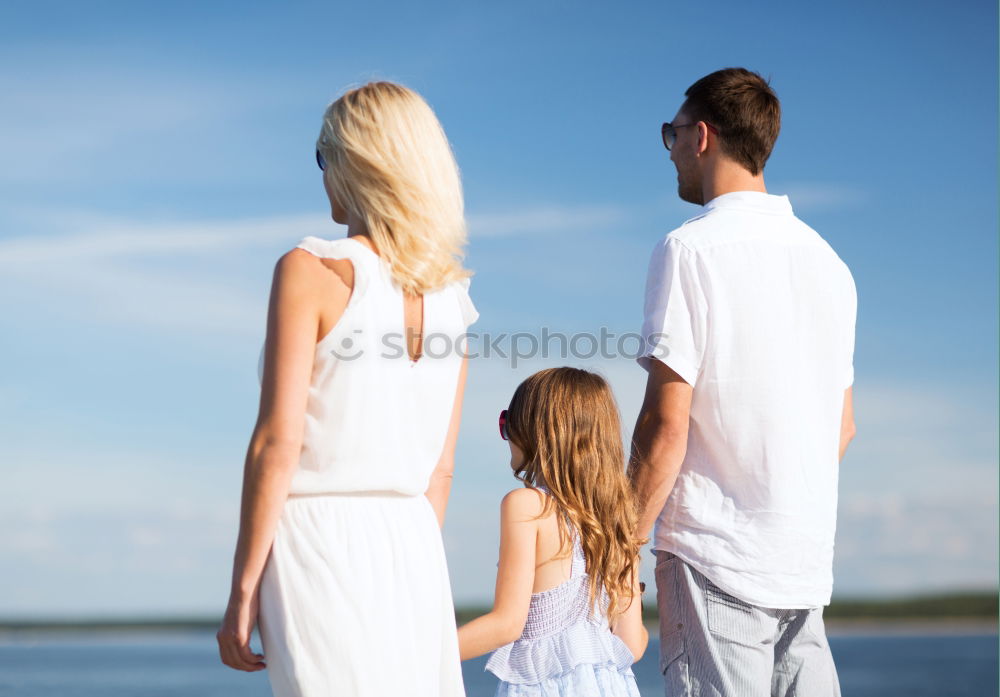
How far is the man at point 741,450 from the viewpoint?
8.46 feet

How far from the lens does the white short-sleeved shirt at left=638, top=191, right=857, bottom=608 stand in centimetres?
260

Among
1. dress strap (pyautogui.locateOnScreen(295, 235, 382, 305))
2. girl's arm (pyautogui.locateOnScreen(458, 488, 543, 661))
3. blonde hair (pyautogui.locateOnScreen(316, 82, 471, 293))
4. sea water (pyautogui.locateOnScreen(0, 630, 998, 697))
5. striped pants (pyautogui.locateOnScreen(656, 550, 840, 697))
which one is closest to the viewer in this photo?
dress strap (pyautogui.locateOnScreen(295, 235, 382, 305))

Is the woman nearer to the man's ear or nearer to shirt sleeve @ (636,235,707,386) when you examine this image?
shirt sleeve @ (636,235,707,386)

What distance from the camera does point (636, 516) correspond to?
9.07 feet

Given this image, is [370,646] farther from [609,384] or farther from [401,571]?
[609,384]

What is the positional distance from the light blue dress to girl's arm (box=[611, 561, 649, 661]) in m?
0.11

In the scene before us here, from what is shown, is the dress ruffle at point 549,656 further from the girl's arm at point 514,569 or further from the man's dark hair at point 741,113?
the man's dark hair at point 741,113

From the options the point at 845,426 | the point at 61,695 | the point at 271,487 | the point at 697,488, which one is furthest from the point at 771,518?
the point at 61,695

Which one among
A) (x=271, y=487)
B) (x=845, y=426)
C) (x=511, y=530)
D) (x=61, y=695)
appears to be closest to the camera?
(x=271, y=487)

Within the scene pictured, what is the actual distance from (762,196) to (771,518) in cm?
93

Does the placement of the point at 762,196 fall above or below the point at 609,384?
above

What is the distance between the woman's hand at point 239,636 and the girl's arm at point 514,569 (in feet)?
2.73

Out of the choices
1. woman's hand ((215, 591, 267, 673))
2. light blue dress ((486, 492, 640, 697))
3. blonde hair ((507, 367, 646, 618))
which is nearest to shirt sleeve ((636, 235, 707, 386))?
blonde hair ((507, 367, 646, 618))

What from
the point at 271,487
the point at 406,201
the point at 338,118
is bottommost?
the point at 271,487
